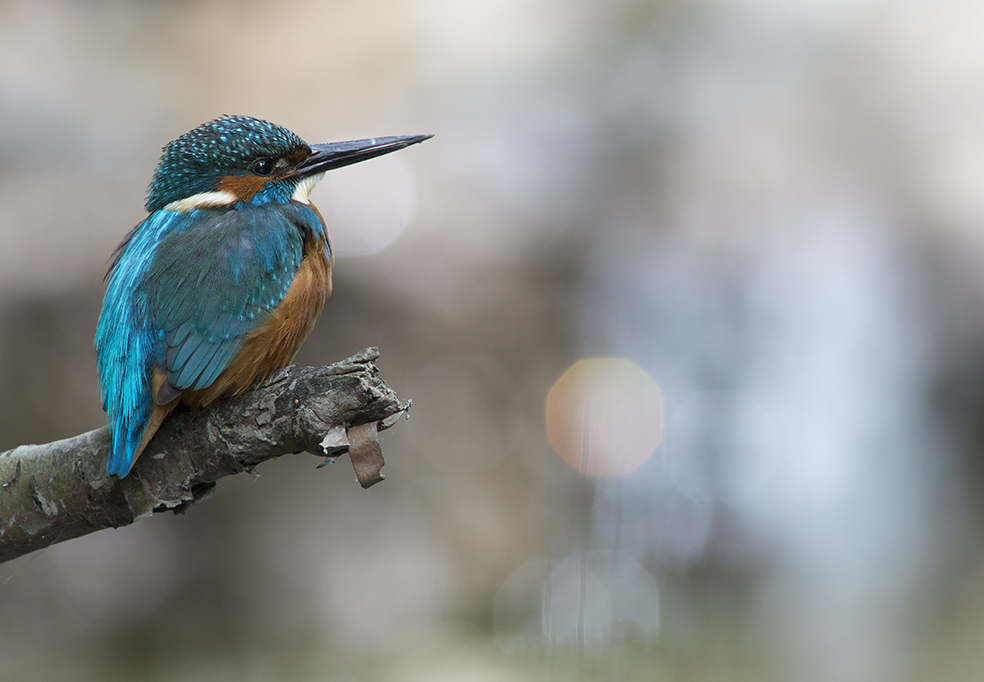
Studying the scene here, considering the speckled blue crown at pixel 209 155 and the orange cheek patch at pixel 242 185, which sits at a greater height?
the speckled blue crown at pixel 209 155

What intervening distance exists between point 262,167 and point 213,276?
27 centimetres

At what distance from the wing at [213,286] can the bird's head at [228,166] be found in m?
0.08

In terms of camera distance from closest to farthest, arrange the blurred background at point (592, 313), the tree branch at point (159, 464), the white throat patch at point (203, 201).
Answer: the tree branch at point (159, 464) < the white throat patch at point (203, 201) < the blurred background at point (592, 313)

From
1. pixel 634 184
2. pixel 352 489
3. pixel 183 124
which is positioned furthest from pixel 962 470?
pixel 183 124

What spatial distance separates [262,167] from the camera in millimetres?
1345

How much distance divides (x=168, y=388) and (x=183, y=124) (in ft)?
12.9

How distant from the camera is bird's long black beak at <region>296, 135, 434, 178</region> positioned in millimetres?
1388

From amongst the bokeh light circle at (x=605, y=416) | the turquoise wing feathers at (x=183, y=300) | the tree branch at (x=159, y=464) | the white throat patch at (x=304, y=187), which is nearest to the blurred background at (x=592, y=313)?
the bokeh light circle at (x=605, y=416)

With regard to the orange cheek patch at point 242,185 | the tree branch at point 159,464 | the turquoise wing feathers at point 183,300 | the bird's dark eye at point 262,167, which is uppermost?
the bird's dark eye at point 262,167

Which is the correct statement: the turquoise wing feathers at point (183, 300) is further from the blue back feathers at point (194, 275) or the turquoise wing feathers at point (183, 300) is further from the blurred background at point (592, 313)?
the blurred background at point (592, 313)

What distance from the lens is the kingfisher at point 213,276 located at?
108cm

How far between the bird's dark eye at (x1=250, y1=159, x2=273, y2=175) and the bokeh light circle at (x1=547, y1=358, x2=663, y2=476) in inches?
105

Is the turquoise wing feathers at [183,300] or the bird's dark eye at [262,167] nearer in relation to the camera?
the turquoise wing feathers at [183,300]

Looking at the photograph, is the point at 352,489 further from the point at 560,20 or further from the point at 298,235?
the point at 560,20
